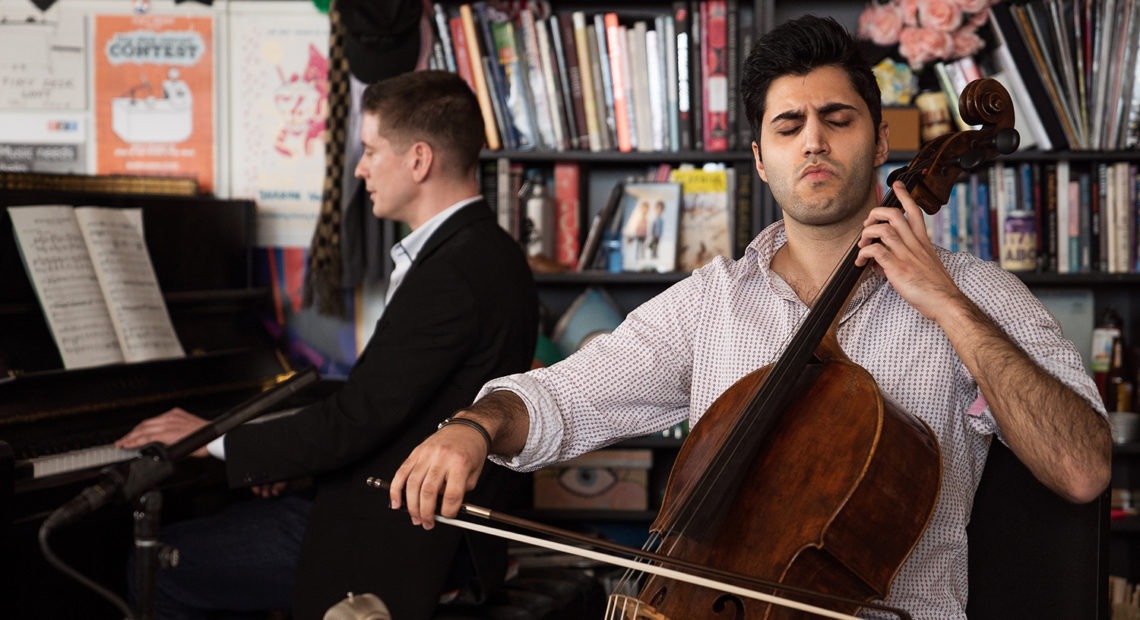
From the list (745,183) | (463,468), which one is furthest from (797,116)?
(745,183)

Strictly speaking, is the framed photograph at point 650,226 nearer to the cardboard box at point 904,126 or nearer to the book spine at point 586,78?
the book spine at point 586,78

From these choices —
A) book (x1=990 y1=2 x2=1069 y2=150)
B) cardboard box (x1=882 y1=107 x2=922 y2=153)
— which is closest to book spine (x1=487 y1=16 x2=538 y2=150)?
cardboard box (x1=882 y1=107 x2=922 y2=153)

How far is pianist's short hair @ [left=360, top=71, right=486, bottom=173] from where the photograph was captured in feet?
8.38

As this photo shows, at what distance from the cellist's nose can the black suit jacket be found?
87cm

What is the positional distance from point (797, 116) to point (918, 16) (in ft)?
5.64

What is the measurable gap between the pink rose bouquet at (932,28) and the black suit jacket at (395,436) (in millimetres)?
1478

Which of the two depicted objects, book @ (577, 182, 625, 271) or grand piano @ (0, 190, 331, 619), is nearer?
grand piano @ (0, 190, 331, 619)

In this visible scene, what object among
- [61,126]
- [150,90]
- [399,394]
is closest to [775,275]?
[399,394]

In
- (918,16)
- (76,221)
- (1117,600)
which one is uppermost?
(918,16)

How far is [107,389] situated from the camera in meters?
2.75

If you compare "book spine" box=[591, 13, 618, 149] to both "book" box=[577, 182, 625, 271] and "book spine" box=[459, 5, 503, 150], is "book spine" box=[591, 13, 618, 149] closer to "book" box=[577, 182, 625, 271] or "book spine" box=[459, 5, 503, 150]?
"book" box=[577, 182, 625, 271]

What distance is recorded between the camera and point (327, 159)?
11.1 ft

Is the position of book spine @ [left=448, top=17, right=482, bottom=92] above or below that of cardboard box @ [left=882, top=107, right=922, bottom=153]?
above

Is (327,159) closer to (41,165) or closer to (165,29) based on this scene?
(165,29)
